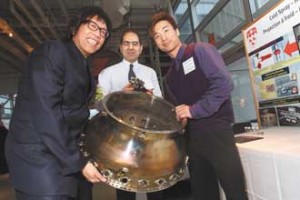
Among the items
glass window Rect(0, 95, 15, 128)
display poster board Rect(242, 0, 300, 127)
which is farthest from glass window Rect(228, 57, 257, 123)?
glass window Rect(0, 95, 15, 128)

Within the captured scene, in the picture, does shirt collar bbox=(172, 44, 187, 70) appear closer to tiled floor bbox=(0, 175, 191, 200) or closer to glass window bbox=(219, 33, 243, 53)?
glass window bbox=(219, 33, 243, 53)

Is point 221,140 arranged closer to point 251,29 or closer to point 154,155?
point 154,155

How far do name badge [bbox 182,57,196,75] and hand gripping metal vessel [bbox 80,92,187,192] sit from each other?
306 millimetres

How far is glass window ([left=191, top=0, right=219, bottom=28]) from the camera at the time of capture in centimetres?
337

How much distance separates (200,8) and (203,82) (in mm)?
2820

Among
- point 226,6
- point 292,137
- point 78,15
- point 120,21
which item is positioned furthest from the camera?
point 120,21

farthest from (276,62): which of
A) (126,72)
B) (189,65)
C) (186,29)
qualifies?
(186,29)

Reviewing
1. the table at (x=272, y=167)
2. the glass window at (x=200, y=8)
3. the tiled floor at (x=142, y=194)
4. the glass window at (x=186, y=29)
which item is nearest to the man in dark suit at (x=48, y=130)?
the table at (x=272, y=167)

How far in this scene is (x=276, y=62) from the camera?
1.74 meters

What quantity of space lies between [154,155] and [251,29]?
1.43 metres

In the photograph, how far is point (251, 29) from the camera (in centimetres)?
200

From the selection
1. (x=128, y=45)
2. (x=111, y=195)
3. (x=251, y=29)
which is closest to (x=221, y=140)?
(x=128, y=45)

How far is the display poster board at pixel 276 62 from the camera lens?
1.57 meters

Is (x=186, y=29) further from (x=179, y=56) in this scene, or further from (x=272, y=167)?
(x=272, y=167)
